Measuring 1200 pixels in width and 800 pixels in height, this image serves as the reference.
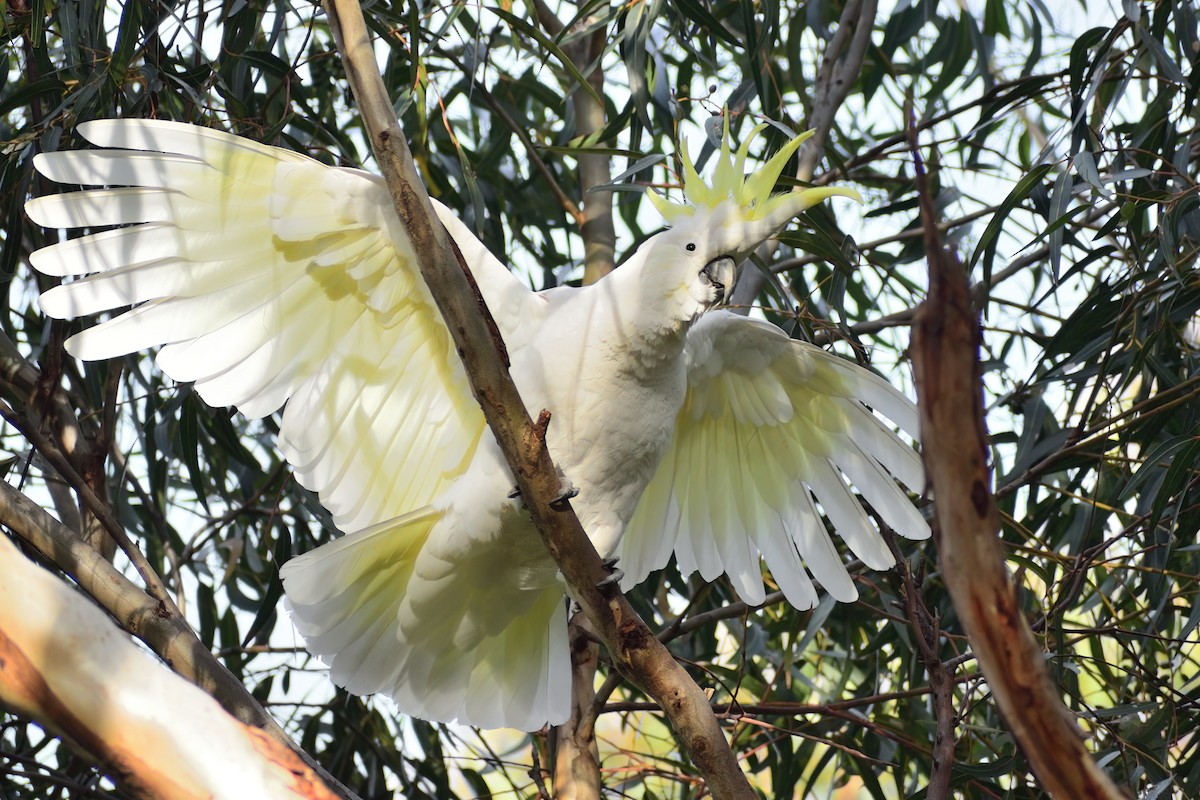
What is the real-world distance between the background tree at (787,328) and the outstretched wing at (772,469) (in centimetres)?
11

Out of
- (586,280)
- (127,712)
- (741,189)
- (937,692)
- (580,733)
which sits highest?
(586,280)

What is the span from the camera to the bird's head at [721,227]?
5.93 ft

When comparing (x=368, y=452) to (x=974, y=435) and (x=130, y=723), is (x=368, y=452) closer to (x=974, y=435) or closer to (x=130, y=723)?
(x=130, y=723)

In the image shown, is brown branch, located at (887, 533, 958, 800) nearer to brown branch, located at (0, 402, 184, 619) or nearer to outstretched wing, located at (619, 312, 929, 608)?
outstretched wing, located at (619, 312, 929, 608)

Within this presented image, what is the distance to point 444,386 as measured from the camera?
2023 mm

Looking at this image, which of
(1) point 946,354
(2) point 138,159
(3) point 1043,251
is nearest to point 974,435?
(1) point 946,354

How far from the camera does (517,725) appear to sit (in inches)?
84.9

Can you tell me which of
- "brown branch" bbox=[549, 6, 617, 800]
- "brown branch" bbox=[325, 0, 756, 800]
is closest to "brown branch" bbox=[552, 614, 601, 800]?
"brown branch" bbox=[549, 6, 617, 800]

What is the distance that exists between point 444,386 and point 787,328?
2.51 ft

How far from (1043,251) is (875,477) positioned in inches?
26.0

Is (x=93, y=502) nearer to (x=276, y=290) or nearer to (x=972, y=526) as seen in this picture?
(x=276, y=290)

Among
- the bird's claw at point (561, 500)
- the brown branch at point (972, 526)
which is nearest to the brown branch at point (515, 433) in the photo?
the bird's claw at point (561, 500)

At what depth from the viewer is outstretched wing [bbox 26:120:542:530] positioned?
1.75 m

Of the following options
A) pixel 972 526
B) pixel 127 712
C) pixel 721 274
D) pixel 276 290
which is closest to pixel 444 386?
pixel 276 290
